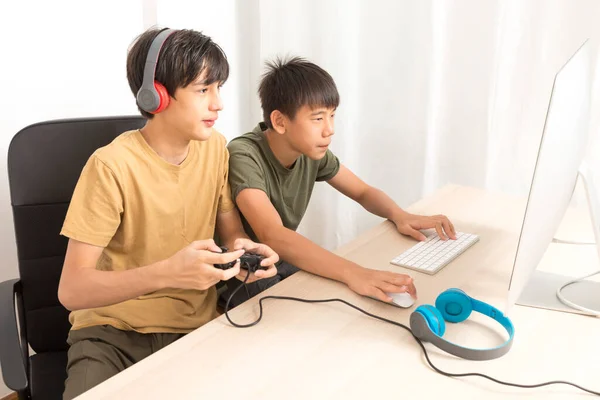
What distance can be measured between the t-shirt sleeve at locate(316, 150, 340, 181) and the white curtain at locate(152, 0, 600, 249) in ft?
1.88

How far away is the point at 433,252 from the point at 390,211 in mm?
217

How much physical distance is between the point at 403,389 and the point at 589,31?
134cm

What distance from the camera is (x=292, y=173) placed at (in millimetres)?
1660

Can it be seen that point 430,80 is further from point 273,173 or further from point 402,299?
point 402,299

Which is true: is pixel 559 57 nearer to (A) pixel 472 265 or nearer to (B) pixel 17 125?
(A) pixel 472 265

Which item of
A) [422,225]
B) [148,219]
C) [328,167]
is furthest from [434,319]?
[328,167]

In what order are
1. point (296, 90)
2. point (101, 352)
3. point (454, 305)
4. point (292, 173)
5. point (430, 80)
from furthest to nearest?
point (430, 80) → point (292, 173) → point (296, 90) → point (101, 352) → point (454, 305)

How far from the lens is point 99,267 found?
137cm

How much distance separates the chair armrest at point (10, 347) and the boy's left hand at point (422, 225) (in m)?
0.86

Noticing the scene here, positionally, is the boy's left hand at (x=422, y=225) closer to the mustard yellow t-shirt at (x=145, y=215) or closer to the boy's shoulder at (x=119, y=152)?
the mustard yellow t-shirt at (x=145, y=215)

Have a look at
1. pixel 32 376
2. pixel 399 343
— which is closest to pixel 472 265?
pixel 399 343

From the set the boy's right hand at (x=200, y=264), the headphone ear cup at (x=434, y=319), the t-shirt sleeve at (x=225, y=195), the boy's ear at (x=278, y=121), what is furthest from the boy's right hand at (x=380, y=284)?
the boy's ear at (x=278, y=121)

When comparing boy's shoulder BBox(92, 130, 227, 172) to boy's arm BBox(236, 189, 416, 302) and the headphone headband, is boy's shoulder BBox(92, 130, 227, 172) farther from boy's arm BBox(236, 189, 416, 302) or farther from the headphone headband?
boy's arm BBox(236, 189, 416, 302)

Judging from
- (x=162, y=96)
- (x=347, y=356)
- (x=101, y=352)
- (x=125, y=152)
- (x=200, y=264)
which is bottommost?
(x=101, y=352)
